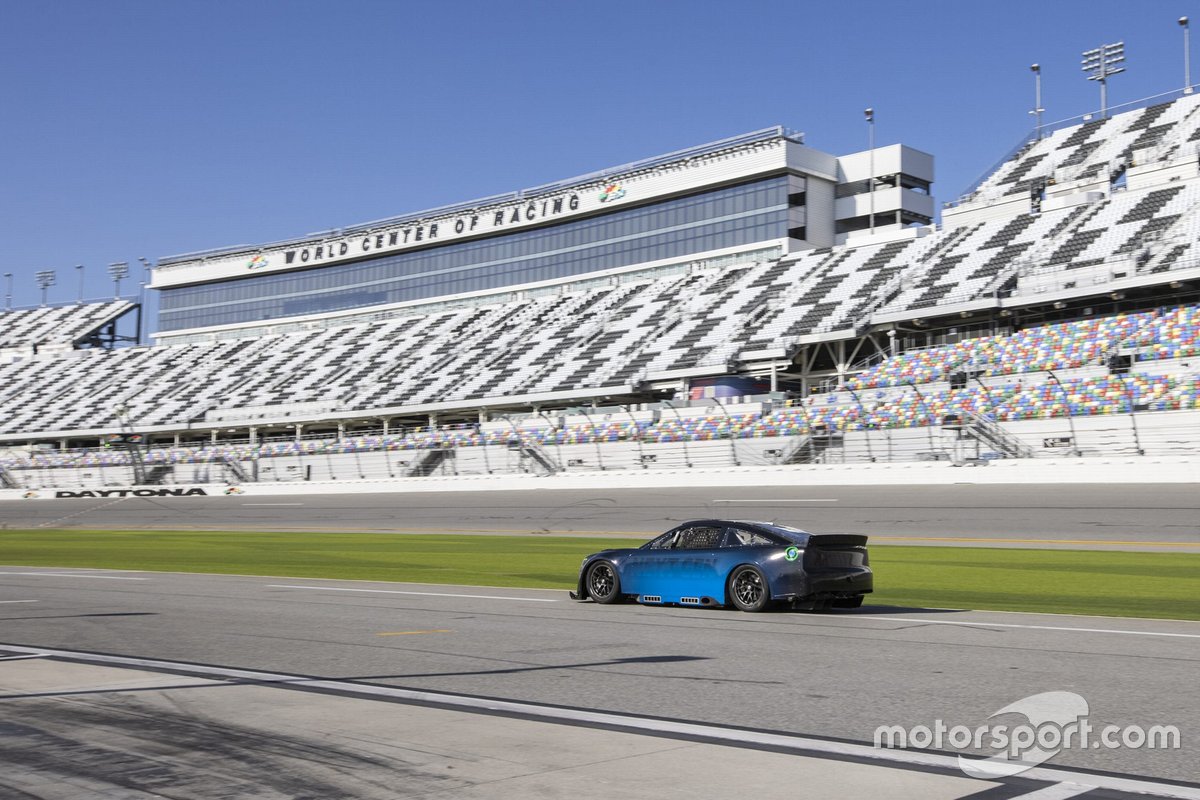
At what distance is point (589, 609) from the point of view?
1335 cm

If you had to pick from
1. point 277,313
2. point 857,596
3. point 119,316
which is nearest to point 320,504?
point 857,596

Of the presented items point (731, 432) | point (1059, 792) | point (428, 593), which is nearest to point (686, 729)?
point (1059, 792)

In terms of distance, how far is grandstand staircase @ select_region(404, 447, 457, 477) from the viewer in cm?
5059

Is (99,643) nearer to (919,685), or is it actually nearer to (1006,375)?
(919,685)

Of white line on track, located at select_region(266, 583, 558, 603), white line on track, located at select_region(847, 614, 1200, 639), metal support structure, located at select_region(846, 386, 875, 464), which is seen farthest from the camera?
metal support structure, located at select_region(846, 386, 875, 464)

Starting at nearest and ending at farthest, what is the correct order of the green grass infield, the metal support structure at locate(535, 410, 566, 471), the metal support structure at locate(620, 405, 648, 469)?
the green grass infield
the metal support structure at locate(620, 405, 648, 469)
the metal support structure at locate(535, 410, 566, 471)

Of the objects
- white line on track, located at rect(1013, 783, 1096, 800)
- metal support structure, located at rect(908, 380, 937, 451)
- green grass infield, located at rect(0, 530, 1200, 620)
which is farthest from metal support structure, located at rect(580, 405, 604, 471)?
white line on track, located at rect(1013, 783, 1096, 800)

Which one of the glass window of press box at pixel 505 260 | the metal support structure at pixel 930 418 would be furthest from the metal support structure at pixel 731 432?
the glass window of press box at pixel 505 260

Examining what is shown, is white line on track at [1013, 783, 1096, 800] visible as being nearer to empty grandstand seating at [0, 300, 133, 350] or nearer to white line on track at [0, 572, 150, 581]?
white line on track at [0, 572, 150, 581]

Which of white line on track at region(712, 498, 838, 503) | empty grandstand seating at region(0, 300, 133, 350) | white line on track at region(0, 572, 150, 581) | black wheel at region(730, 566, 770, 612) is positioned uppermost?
empty grandstand seating at region(0, 300, 133, 350)

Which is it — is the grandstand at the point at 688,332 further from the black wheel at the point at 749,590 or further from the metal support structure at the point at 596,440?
the black wheel at the point at 749,590

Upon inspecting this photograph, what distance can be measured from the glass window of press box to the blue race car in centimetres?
5161

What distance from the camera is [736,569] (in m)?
12.9

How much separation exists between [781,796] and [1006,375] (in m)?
37.5
